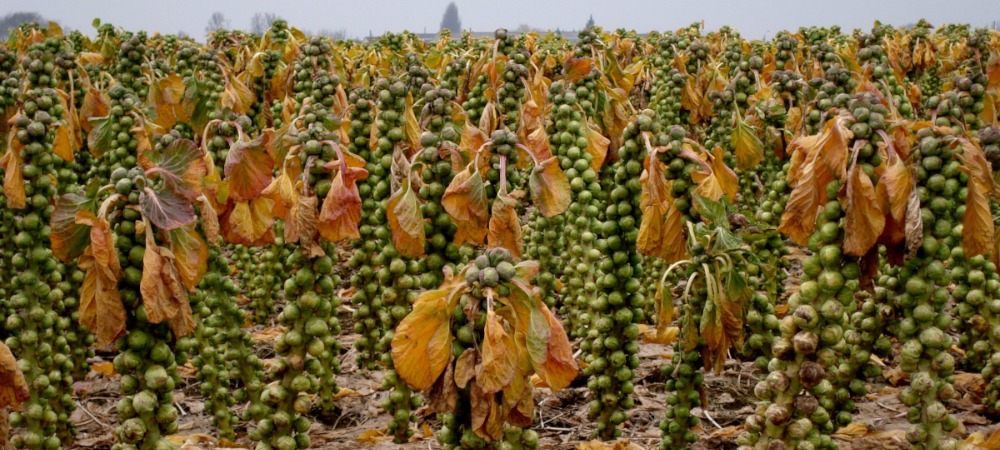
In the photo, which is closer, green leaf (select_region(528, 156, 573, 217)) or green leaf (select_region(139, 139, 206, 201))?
green leaf (select_region(139, 139, 206, 201))

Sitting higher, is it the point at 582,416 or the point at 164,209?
the point at 164,209

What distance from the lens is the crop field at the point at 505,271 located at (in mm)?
2018

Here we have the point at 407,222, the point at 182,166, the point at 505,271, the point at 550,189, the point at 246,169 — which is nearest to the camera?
the point at 505,271

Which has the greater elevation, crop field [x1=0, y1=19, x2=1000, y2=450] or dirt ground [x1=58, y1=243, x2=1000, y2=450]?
crop field [x1=0, y1=19, x2=1000, y2=450]

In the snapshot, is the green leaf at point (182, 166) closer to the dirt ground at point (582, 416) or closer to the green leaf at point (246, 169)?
the green leaf at point (246, 169)

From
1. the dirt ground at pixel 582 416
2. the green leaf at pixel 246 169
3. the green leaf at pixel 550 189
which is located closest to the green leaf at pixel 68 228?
the green leaf at pixel 246 169

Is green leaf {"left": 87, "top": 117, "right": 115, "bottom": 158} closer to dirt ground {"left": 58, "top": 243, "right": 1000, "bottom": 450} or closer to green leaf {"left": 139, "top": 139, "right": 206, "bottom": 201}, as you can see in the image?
green leaf {"left": 139, "top": 139, "right": 206, "bottom": 201}

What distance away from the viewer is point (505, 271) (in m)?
1.80

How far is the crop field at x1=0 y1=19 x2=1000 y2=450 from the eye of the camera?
2018mm

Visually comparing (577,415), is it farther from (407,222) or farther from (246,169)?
(246,169)

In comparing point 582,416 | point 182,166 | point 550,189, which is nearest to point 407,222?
point 550,189

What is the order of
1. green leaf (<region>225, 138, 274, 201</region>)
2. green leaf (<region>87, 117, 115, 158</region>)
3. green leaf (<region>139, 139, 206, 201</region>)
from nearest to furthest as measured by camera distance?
green leaf (<region>139, 139, 206, 201</region>) → green leaf (<region>225, 138, 274, 201</region>) → green leaf (<region>87, 117, 115, 158</region>)

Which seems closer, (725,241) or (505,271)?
(505,271)

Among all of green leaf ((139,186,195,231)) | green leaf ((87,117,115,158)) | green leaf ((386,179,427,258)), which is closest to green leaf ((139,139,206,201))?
green leaf ((139,186,195,231))
